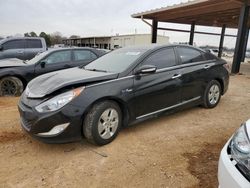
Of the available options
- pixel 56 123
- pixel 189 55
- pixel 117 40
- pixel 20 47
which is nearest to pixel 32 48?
pixel 20 47

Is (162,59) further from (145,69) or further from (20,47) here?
(20,47)

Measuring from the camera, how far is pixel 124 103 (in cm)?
353

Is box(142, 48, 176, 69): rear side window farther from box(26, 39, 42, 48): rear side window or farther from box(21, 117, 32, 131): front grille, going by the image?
box(26, 39, 42, 48): rear side window

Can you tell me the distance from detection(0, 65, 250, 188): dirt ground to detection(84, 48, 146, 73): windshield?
1062mm

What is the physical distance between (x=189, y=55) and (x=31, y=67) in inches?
167

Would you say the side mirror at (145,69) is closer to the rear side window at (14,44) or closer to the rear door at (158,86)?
the rear door at (158,86)

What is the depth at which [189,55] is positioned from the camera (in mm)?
4734

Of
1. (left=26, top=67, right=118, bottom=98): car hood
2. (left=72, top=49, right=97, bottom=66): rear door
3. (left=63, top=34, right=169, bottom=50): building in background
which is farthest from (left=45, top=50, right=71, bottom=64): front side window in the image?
(left=63, top=34, right=169, bottom=50): building in background

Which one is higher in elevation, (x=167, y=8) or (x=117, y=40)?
(x=167, y=8)

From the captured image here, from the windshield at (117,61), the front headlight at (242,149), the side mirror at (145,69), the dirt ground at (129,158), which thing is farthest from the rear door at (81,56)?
the front headlight at (242,149)

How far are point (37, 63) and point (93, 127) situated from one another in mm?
4264

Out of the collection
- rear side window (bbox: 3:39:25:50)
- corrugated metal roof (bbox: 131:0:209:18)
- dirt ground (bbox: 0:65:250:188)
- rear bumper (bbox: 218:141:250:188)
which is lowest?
dirt ground (bbox: 0:65:250:188)

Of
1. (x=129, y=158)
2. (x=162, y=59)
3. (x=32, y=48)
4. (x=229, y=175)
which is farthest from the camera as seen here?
(x=32, y=48)

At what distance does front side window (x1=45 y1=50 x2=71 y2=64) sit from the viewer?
696 centimetres
